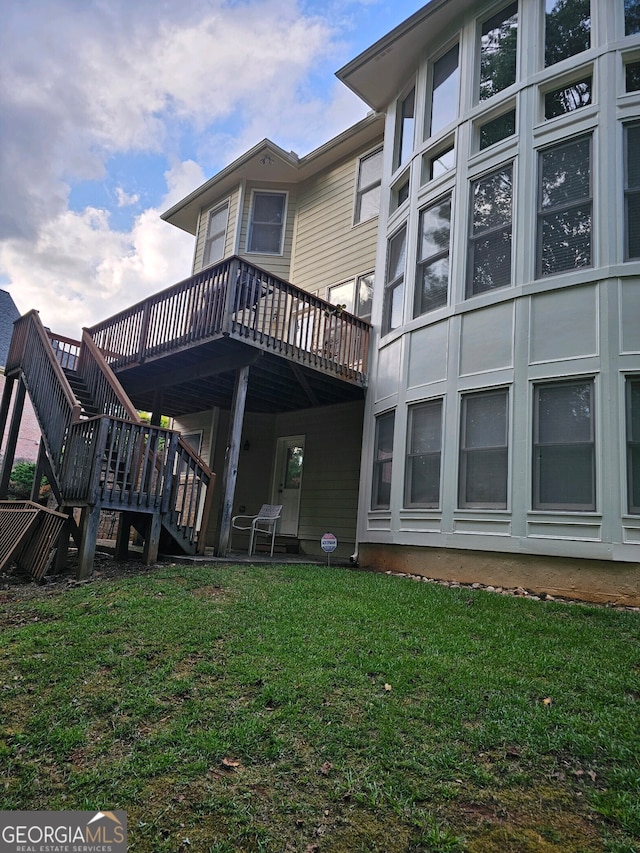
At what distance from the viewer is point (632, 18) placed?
7.41m

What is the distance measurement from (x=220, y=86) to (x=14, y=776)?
54.0ft

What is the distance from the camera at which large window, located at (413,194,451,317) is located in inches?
347

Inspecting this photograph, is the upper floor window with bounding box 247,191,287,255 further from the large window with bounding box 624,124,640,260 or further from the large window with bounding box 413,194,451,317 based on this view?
the large window with bounding box 624,124,640,260

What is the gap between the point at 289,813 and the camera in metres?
2.55

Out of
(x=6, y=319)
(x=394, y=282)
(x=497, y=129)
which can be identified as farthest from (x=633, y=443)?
(x=6, y=319)

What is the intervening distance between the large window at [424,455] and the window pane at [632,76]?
189 inches

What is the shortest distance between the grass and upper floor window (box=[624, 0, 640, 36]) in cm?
751

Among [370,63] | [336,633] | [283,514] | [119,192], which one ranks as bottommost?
[336,633]

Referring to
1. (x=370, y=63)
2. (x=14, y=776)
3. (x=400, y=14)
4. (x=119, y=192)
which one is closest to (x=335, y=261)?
(x=370, y=63)

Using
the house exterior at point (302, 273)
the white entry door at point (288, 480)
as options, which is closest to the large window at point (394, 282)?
the house exterior at point (302, 273)

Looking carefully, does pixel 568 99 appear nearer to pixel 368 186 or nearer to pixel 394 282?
pixel 394 282

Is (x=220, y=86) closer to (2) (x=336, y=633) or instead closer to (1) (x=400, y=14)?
(1) (x=400, y=14)

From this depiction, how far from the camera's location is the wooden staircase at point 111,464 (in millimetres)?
7016

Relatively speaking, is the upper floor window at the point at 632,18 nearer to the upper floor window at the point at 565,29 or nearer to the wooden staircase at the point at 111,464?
the upper floor window at the point at 565,29
